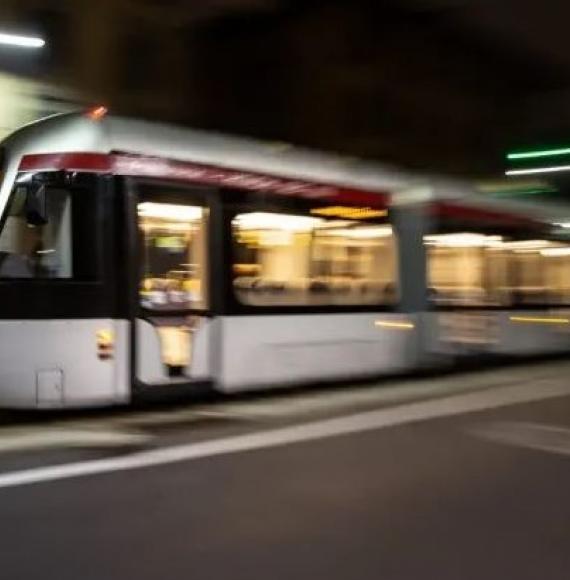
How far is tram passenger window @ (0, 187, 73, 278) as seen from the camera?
31.9ft

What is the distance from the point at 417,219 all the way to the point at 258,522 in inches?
334

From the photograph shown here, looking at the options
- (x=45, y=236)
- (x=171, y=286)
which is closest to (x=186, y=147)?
(x=171, y=286)

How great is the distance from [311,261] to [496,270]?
4895 mm

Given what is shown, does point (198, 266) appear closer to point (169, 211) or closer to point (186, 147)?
point (169, 211)

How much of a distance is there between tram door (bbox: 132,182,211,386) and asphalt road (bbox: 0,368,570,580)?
A: 6.30 ft

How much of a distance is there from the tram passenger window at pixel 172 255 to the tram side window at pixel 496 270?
15.4 feet

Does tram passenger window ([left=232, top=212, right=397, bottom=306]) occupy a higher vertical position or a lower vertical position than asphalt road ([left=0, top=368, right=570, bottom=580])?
higher

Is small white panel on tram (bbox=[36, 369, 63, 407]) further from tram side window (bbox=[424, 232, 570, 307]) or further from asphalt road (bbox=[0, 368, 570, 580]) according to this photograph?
tram side window (bbox=[424, 232, 570, 307])

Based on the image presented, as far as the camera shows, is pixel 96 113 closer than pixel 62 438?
No

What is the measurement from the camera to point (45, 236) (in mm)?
9820

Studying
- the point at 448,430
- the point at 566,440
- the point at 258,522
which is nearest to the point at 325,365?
the point at 448,430

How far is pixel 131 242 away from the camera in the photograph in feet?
32.7

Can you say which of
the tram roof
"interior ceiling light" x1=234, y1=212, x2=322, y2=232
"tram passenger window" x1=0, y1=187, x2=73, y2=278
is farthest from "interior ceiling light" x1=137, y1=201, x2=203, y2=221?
"tram passenger window" x1=0, y1=187, x2=73, y2=278

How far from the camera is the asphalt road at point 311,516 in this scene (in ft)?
17.8
